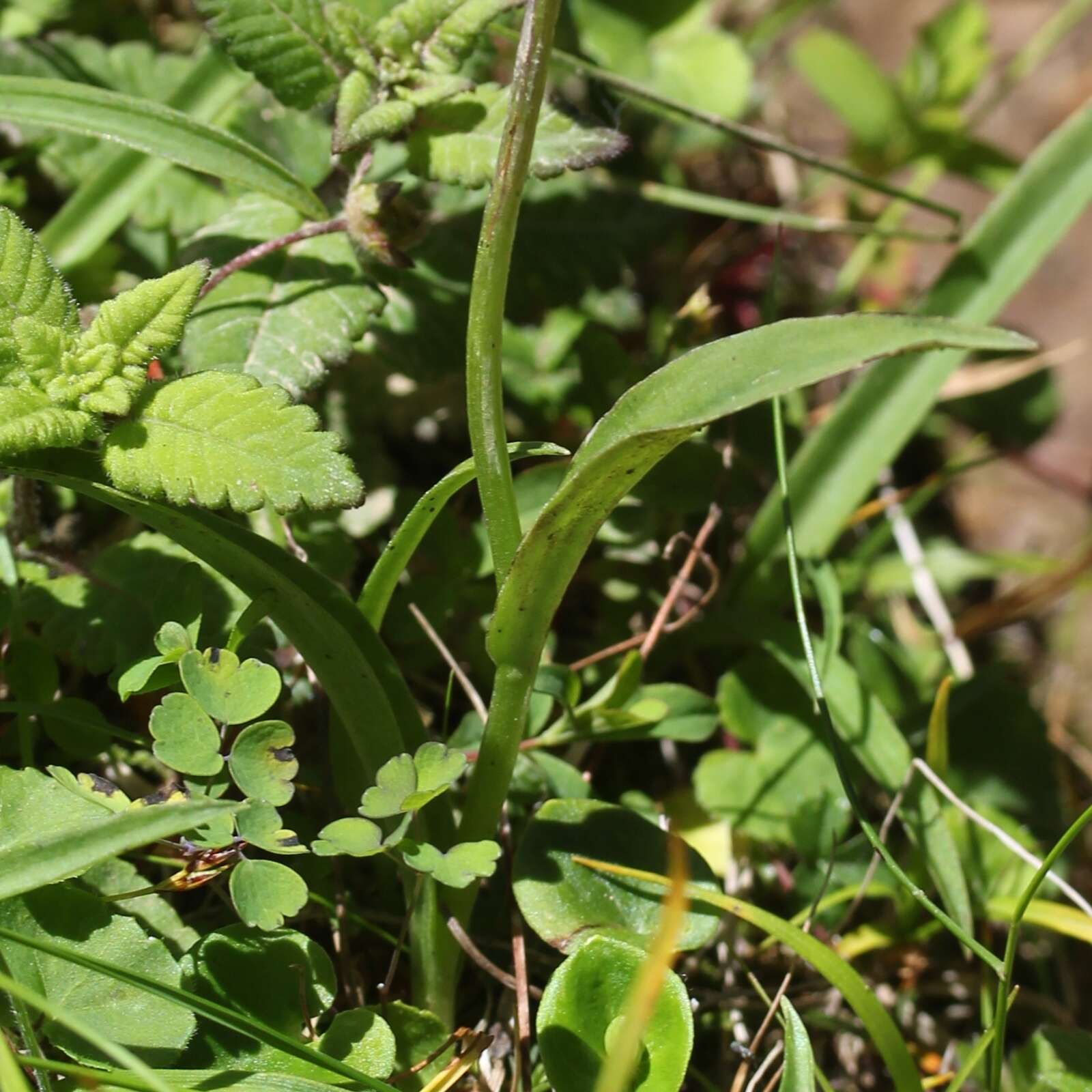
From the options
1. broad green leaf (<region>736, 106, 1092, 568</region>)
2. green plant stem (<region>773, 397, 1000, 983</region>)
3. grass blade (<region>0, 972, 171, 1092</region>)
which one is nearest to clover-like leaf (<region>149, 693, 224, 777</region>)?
grass blade (<region>0, 972, 171, 1092</region>)

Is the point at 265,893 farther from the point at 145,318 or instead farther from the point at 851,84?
the point at 851,84

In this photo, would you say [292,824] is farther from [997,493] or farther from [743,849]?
[997,493]

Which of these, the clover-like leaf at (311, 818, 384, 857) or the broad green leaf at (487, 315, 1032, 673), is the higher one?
the broad green leaf at (487, 315, 1032, 673)

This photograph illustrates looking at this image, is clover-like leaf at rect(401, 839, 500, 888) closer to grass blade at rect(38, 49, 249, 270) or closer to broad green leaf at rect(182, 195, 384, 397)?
broad green leaf at rect(182, 195, 384, 397)

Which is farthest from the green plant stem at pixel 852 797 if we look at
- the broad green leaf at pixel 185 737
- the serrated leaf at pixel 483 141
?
the broad green leaf at pixel 185 737

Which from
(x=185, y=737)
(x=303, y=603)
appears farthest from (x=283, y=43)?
(x=185, y=737)

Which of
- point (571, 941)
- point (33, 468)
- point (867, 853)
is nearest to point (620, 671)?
point (571, 941)

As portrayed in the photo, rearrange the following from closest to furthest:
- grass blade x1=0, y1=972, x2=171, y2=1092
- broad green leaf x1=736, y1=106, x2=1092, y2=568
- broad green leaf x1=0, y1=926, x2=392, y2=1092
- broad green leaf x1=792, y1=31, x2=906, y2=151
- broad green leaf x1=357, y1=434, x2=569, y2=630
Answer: grass blade x1=0, y1=972, x2=171, y2=1092
broad green leaf x1=0, y1=926, x2=392, y2=1092
broad green leaf x1=357, y1=434, x2=569, y2=630
broad green leaf x1=736, y1=106, x2=1092, y2=568
broad green leaf x1=792, y1=31, x2=906, y2=151

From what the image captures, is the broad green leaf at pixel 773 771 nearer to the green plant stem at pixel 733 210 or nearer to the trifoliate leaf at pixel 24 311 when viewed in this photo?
the green plant stem at pixel 733 210
